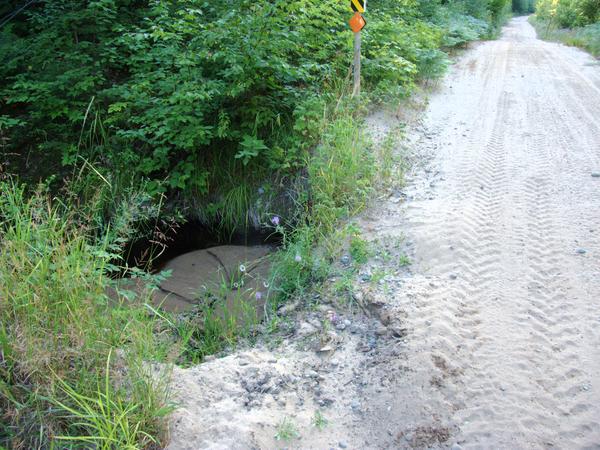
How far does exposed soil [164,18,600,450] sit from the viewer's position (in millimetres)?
3156

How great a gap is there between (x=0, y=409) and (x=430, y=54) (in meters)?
9.01

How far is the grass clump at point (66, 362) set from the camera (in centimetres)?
268

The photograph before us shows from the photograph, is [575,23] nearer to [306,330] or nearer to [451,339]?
[451,339]

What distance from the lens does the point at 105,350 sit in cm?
298

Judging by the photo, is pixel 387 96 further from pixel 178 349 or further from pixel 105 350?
pixel 105 350

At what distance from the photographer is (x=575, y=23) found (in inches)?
939

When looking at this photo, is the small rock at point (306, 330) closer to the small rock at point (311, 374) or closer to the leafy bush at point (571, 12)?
the small rock at point (311, 374)

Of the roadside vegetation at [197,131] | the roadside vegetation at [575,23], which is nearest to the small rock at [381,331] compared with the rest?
the roadside vegetation at [197,131]

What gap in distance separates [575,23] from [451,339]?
2577 cm

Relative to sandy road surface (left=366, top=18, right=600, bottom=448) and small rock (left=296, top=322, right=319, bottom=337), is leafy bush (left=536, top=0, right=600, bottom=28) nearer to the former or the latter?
sandy road surface (left=366, top=18, right=600, bottom=448)

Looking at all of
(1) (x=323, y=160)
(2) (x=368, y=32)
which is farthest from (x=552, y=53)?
(1) (x=323, y=160)

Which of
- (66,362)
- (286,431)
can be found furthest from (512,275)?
(66,362)

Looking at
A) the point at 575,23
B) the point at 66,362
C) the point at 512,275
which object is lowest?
the point at 512,275

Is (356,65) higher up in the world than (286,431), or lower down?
higher up
